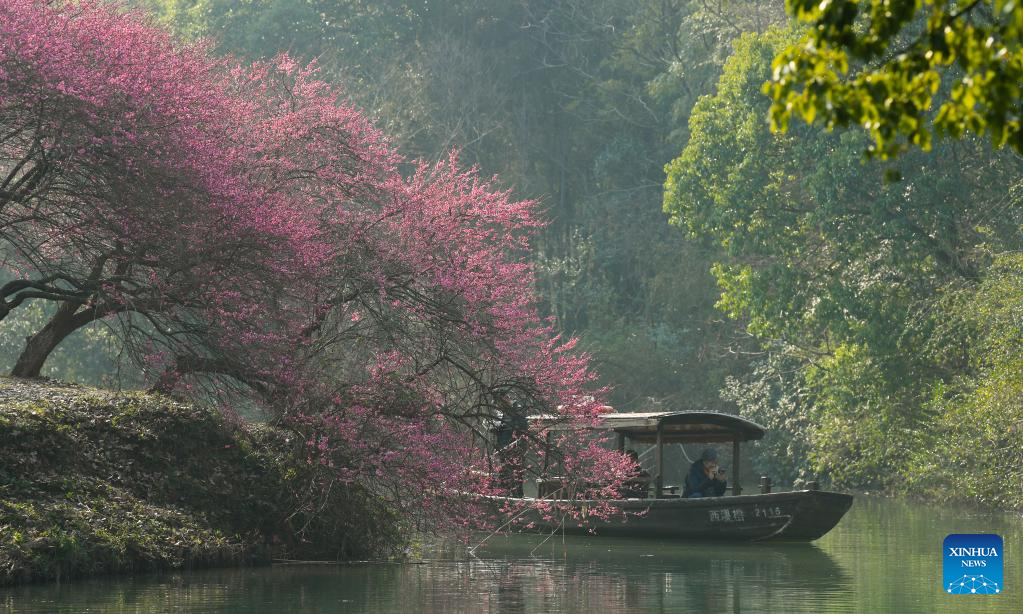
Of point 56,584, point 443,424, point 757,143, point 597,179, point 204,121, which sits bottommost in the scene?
point 56,584

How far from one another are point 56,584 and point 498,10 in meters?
40.5

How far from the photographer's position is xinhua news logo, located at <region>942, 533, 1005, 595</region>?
18094mm

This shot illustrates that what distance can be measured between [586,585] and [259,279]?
17.5ft

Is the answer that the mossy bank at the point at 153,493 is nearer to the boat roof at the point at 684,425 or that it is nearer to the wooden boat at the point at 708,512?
the wooden boat at the point at 708,512

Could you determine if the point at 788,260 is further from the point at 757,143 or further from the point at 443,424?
the point at 443,424

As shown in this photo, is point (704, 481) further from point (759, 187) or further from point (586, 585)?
point (759, 187)

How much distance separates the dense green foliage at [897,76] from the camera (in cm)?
692

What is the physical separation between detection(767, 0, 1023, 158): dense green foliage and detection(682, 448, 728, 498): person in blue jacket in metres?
18.1

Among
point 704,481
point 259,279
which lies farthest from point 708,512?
point 259,279

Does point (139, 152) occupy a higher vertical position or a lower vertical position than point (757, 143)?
lower

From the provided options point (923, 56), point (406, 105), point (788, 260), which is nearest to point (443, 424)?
point (923, 56)

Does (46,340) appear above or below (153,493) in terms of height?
above

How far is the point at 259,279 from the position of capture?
62.0 ft

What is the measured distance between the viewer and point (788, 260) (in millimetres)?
35531
